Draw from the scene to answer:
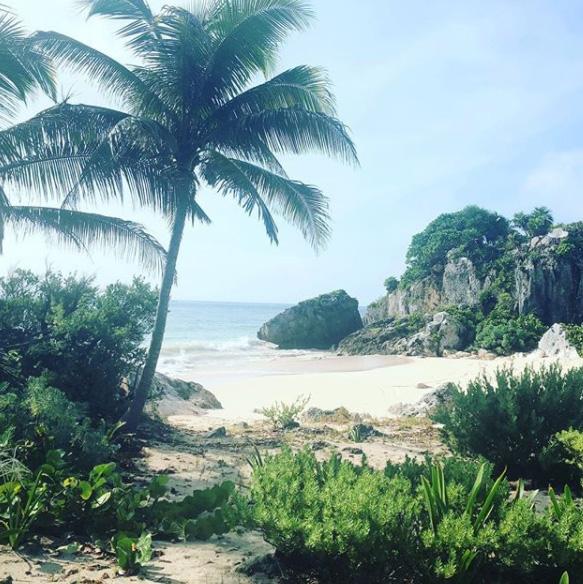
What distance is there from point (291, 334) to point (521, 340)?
2169cm

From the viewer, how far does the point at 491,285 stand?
1564 inches

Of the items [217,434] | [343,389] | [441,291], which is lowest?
[343,389]

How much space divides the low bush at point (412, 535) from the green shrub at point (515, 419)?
291 cm

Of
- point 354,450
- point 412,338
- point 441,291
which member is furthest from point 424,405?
point 441,291

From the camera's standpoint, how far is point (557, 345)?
24.3m

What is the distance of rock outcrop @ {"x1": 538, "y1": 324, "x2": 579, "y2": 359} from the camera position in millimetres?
22206

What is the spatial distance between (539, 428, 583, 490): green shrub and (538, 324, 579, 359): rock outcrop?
1740cm

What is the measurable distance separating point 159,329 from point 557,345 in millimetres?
20470

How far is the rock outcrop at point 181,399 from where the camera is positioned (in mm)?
12945

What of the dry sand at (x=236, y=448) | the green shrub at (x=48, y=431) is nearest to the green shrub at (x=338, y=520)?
the dry sand at (x=236, y=448)

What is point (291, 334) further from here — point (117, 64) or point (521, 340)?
point (117, 64)

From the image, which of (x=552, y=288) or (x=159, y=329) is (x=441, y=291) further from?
(x=159, y=329)

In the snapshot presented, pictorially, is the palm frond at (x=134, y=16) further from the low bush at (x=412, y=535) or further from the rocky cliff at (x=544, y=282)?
the rocky cliff at (x=544, y=282)

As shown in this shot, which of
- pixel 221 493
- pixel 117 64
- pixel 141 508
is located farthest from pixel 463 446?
pixel 117 64
